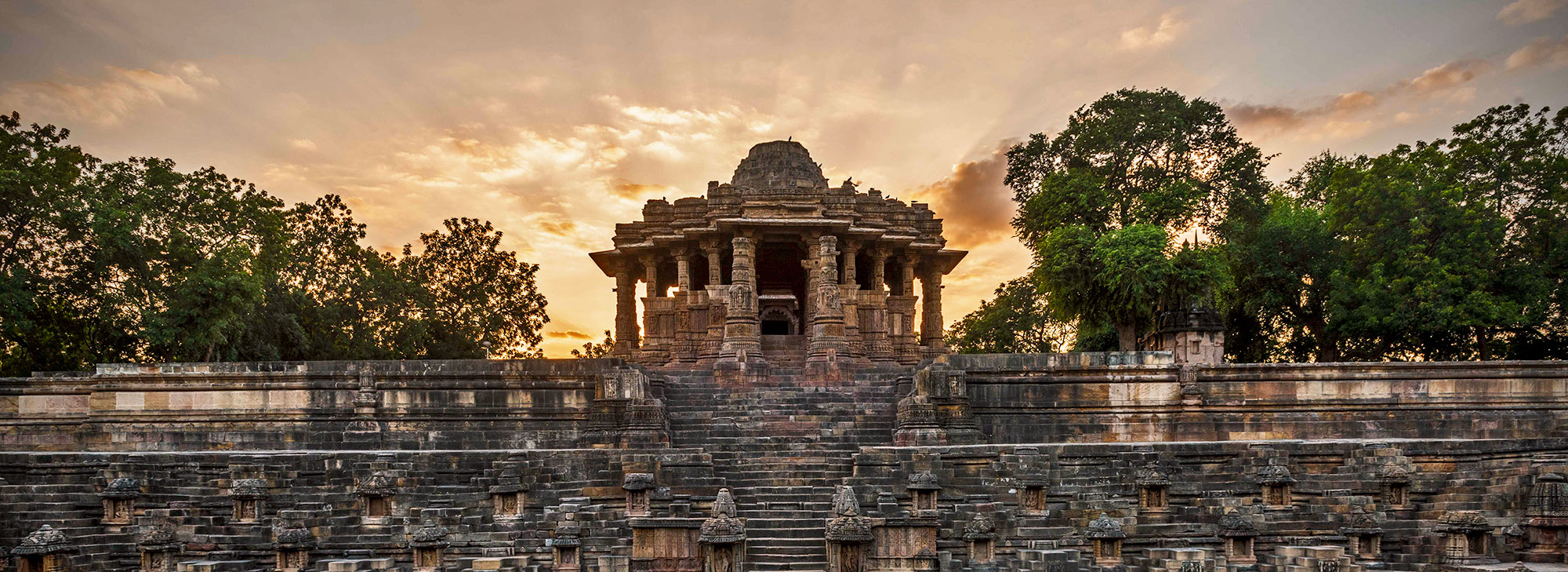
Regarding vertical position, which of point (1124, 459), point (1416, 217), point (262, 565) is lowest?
point (262, 565)

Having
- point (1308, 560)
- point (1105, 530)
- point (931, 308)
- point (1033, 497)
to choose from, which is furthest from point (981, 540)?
point (931, 308)

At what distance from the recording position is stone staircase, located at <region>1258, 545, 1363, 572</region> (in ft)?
40.9

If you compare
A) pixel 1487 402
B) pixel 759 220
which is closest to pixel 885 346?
pixel 759 220

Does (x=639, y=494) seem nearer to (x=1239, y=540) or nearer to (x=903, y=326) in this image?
(x=1239, y=540)

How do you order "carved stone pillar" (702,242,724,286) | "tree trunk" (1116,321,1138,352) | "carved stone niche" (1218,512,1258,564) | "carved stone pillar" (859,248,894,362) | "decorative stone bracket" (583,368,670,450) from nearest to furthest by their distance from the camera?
"carved stone niche" (1218,512,1258,564) < "decorative stone bracket" (583,368,670,450) < "carved stone pillar" (702,242,724,286) < "carved stone pillar" (859,248,894,362) < "tree trunk" (1116,321,1138,352)

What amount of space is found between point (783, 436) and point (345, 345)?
743 inches

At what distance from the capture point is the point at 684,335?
24.7 m

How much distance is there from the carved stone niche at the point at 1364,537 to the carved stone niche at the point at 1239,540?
1433 mm

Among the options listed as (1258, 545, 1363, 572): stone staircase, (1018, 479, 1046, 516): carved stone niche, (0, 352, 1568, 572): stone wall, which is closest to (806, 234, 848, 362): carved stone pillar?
(0, 352, 1568, 572): stone wall

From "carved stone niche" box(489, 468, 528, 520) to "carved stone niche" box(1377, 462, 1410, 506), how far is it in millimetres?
12905

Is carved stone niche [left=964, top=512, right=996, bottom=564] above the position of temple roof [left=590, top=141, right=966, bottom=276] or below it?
below

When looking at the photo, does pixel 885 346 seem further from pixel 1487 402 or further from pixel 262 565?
pixel 262 565

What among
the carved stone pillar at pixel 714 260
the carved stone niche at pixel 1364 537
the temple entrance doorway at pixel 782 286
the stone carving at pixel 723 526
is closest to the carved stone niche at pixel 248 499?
the stone carving at pixel 723 526

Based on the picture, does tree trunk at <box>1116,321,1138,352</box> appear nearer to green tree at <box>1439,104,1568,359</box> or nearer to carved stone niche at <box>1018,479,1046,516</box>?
green tree at <box>1439,104,1568,359</box>
